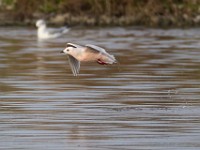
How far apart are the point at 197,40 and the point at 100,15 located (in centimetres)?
1046

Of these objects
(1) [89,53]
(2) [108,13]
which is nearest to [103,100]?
(1) [89,53]

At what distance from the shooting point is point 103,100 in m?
15.2

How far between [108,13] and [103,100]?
82.1 ft

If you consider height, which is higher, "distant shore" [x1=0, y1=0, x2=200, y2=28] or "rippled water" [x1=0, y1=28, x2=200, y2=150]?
"rippled water" [x1=0, y1=28, x2=200, y2=150]

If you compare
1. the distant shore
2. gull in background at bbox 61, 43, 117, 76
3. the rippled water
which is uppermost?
gull in background at bbox 61, 43, 117, 76

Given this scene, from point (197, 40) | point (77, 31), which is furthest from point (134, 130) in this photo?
point (77, 31)

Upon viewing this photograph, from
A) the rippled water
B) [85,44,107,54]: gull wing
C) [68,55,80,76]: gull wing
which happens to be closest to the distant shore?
the rippled water

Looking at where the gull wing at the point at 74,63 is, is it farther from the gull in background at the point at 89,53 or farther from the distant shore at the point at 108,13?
the distant shore at the point at 108,13

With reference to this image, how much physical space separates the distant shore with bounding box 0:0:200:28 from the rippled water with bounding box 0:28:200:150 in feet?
38.0

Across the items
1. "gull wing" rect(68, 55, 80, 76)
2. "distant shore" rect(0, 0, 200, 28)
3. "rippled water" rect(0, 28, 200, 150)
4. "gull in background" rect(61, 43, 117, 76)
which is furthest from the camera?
"distant shore" rect(0, 0, 200, 28)

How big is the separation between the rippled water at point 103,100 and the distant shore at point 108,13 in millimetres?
11593

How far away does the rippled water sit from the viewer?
37.3 feet

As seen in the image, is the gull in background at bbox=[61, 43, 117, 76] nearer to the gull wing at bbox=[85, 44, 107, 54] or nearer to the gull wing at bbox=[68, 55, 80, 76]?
the gull wing at bbox=[85, 44, 107, 54]

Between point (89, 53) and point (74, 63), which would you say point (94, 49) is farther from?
point (74, 63)
